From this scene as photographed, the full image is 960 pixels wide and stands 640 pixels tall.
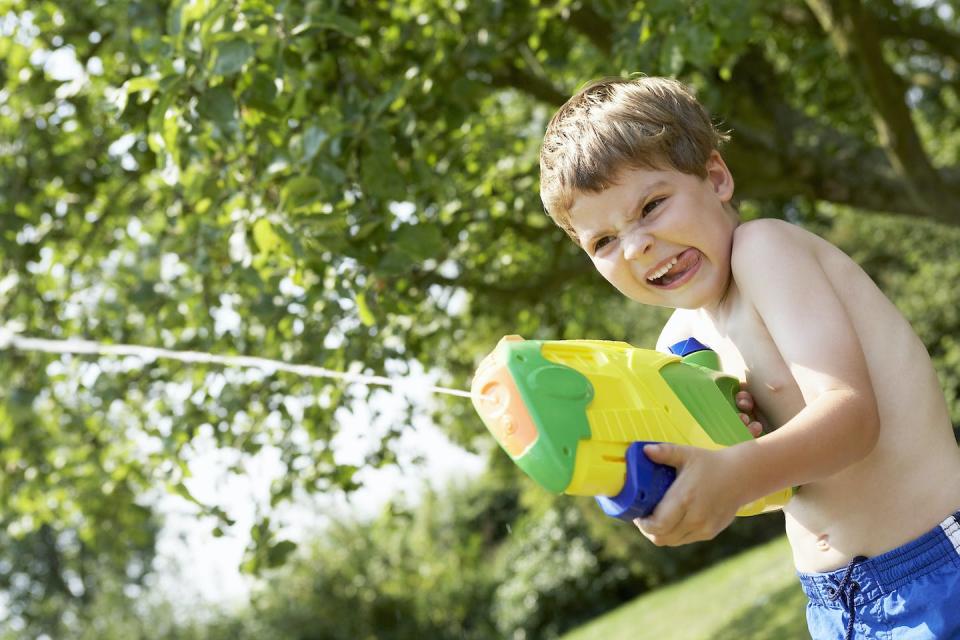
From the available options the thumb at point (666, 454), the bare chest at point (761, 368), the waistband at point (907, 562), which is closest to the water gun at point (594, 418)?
the thumb at point (666, 454)

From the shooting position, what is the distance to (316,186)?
9.02ft

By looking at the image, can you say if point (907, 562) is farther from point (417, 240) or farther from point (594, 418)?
point (417, 240)

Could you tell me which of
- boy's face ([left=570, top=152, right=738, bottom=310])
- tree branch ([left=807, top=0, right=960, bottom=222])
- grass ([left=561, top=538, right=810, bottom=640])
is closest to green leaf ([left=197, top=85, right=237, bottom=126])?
boy's face ([left=570, top=152, right=738, bottom=310])

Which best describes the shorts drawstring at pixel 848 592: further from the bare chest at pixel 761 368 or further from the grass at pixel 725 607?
the grass at pixel 725 607

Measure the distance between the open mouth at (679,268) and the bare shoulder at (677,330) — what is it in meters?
0.23

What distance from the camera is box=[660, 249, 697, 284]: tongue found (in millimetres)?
1693

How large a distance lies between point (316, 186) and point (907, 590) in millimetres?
1778

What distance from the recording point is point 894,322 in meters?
1.66

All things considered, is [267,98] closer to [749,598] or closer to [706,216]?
[706,216]

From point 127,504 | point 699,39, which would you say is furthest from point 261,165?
point 127,504

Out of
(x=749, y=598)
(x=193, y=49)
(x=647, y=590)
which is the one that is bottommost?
(x=647, y=590)

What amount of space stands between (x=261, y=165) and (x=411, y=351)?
1389 mm

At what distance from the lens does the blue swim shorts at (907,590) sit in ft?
5.16

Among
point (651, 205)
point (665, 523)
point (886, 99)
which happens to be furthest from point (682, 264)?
point (886, 99)
